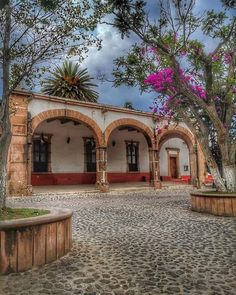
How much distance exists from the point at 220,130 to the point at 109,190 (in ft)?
27.9

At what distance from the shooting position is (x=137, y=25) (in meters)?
8.15

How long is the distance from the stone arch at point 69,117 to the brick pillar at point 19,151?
23.8 inches

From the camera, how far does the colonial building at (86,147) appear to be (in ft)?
44.1

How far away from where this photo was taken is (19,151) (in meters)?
13.3

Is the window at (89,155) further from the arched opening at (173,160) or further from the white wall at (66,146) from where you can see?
the arched opening at (173,160)

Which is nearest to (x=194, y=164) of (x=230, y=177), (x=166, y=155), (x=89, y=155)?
(x=166, y=155)

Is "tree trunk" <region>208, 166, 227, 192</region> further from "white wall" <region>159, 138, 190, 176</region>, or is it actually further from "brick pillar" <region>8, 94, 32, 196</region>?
"white wall" <region>159, 138, 190, 176</region>

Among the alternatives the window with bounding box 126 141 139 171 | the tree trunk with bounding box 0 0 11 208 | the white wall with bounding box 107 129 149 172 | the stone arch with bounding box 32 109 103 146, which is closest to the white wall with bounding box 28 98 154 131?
the stone arch with bounding box 32 109 103 146

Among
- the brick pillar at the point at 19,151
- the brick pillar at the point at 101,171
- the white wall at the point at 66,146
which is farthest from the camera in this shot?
the white wall at the point at 66,146

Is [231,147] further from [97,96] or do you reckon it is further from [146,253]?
[97,96]

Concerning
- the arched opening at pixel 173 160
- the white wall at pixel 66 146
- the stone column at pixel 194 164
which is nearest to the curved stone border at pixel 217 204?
the white wall at pixel 66 146

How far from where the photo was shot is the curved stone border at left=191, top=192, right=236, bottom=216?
7.93 meters

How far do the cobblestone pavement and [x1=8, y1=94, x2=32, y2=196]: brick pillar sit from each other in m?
7.07

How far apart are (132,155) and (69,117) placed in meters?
8.24
